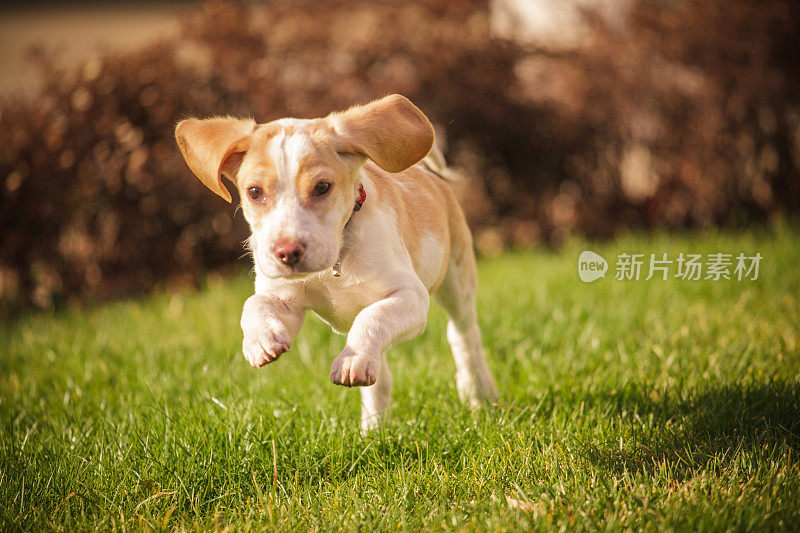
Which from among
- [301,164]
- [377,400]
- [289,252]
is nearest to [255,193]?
[301,164]

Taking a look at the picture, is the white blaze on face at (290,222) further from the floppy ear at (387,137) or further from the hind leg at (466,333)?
the hind leg at (466,333)

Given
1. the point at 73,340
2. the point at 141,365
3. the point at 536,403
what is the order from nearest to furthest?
the point at 536,403, the point at 141,365, the point at 73,340

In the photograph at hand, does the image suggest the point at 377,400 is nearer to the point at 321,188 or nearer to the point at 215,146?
the point at 321,188

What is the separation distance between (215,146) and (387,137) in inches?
23.0

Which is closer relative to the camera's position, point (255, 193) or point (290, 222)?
point (290, 222)

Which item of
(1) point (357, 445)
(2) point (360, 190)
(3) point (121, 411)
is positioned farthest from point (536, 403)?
(3) point (121, 411)

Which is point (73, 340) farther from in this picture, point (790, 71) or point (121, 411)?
point (790, 71)

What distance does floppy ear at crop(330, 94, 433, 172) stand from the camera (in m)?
2.41

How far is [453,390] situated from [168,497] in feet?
5.17

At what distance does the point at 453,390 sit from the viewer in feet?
12.6

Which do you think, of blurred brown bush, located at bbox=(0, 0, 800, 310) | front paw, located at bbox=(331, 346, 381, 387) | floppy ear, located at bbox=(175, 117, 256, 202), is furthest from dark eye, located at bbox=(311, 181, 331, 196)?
blurred brown bush, located at bbox=(0, 0, 800, 310)

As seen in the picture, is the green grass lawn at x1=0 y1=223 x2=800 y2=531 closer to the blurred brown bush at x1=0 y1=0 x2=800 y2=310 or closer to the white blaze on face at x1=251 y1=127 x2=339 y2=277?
the white blaze on face at x1=251 y1=127 x2=339 y2=277

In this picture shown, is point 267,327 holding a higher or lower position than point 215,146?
lower

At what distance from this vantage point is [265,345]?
225 cm
